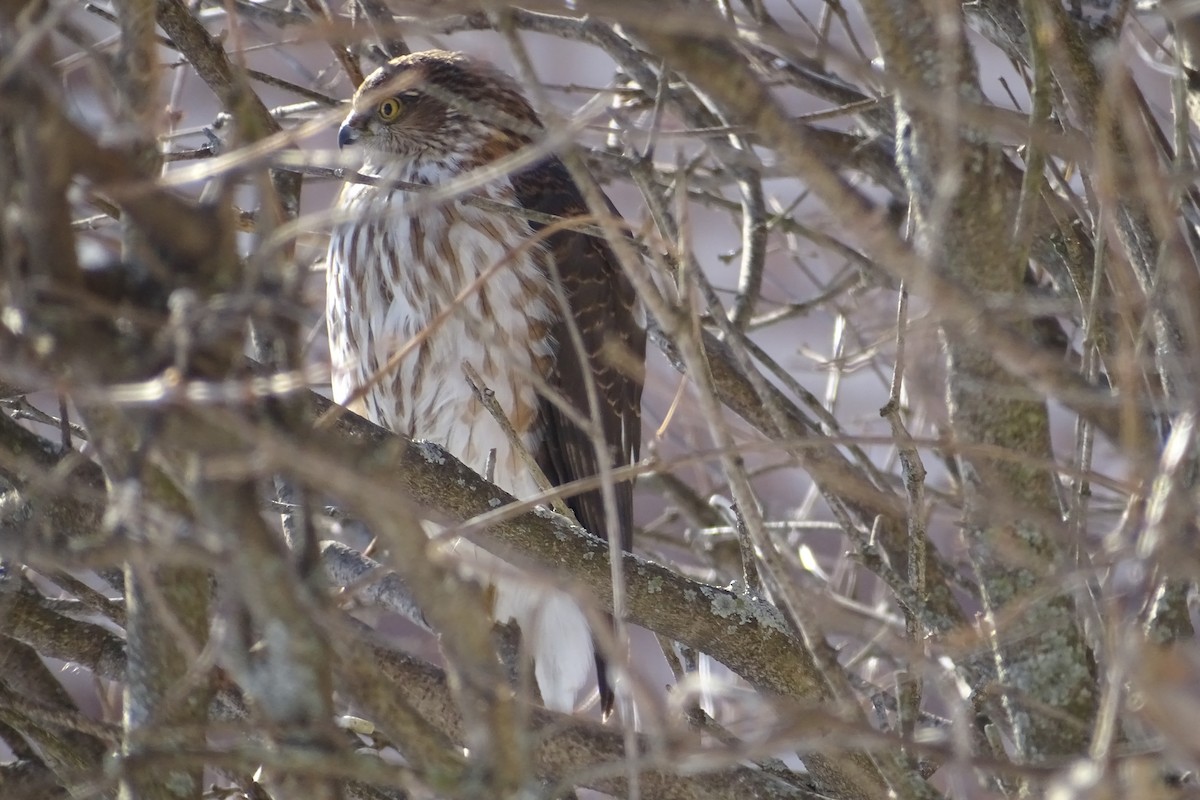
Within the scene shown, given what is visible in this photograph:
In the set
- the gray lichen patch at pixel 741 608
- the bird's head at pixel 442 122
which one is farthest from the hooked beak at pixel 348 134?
the gray lichen patch at pixel 741 608

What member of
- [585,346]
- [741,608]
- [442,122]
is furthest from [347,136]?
[741,608]

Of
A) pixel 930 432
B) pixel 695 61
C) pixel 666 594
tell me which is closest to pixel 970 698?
pixel 666 594

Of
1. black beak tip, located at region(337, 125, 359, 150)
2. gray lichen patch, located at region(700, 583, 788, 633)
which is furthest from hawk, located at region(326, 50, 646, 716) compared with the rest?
gray lichen patch, located at region(700, 583, 788, 633)

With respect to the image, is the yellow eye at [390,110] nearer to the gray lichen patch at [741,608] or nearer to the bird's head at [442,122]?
the bird's head at [442,122]

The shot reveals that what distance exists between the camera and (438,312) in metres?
4.34

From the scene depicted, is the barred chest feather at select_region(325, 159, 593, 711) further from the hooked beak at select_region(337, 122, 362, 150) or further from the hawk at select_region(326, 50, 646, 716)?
the hooked beak at select_region(337, 122, 362, 150)

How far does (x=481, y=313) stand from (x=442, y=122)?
0.79 metres

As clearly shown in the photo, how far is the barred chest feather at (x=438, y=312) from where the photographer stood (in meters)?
4.33

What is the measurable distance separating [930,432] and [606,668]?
143cm

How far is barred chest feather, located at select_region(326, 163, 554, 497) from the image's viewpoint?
4.33m

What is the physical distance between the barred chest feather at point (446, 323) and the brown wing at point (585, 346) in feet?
0.21

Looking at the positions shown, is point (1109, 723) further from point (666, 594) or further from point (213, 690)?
point (666, 594)

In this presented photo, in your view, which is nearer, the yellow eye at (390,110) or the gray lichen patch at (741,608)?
the gray lichen patch at (741,608)

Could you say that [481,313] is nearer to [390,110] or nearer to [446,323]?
[446,323]
